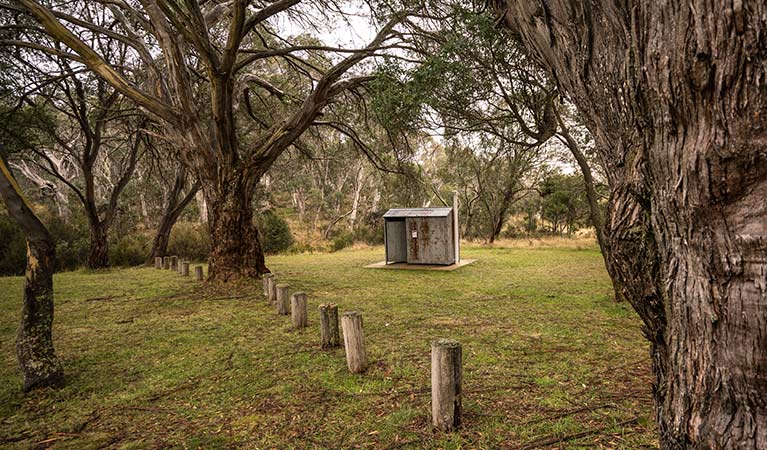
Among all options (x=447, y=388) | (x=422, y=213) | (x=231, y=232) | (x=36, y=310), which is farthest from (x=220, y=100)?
(x=447, y=388)

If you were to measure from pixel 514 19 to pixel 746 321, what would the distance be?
2.33m

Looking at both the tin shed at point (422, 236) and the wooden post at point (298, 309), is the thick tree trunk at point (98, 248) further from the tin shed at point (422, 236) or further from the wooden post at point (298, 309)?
the wooden post at point (298, 309)

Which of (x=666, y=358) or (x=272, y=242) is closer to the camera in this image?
(x=666, y=358)

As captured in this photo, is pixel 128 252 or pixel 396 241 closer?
pixel 396 241

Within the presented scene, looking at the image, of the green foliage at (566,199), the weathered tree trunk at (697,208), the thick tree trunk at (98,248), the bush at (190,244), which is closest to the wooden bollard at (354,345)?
the weathered tree trunk at (697,208)

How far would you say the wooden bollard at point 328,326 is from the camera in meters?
4.82

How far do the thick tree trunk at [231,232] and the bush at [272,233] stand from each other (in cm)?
904

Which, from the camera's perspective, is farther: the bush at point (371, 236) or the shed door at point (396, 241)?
the bush at point (371, 236)

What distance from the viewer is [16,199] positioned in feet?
12.1

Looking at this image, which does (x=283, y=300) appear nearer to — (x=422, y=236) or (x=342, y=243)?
(x=422, y=236)

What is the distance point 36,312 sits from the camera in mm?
3883

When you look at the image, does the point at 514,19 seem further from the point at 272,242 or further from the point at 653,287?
the point at 272,242

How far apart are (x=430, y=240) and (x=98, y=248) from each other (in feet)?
36.3

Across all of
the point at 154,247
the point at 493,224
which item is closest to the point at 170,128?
the point at 154,247
